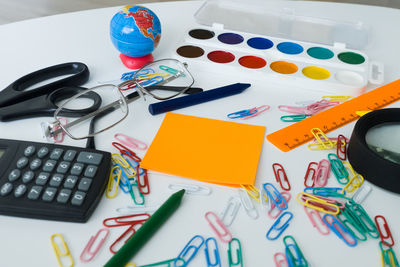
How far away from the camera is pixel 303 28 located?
1332mm

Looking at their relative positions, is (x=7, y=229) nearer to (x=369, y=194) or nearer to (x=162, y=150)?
(x=162, y=150)

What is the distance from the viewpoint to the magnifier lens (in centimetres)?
82

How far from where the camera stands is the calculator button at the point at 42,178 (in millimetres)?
739

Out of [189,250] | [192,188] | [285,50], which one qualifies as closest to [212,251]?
[189,250]

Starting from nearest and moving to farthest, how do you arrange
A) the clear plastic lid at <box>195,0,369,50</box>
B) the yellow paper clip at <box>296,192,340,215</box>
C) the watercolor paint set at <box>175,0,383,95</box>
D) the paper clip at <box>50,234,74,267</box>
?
the paper clip at <box>50,234,74,267</box>
the yellow paper clip at <box>296,192,340,215</box>
the watercolor paint set at <box>175,0,383,95</box>
the clear plastic lid at <box>195,0,369,50</box>

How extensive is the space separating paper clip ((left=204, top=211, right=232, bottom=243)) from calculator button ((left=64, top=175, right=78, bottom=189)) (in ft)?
0.79

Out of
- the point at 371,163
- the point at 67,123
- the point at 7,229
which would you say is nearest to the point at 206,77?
the point at 67,123

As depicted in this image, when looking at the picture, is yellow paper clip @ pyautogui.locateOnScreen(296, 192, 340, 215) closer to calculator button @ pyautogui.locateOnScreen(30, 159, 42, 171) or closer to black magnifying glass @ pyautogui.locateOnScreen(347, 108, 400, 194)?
black magnifying glass @ pyautogui.locateOnScreen(347, 108, 400, 194)

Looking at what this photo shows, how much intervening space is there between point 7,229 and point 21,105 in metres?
0.34

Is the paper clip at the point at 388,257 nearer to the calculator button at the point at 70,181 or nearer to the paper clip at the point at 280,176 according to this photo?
the paper clip at the point at 280,176

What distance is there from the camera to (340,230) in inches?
28.8

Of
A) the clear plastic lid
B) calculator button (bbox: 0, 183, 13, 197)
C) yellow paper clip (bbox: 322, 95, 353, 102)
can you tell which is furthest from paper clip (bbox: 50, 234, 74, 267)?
the clear plastic lid

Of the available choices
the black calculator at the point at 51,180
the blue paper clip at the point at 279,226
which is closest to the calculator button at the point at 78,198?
the black calculator at the point at 51,180

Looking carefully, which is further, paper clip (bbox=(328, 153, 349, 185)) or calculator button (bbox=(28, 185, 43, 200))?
paper clip (bbox=(328, 153, 349, 185))
